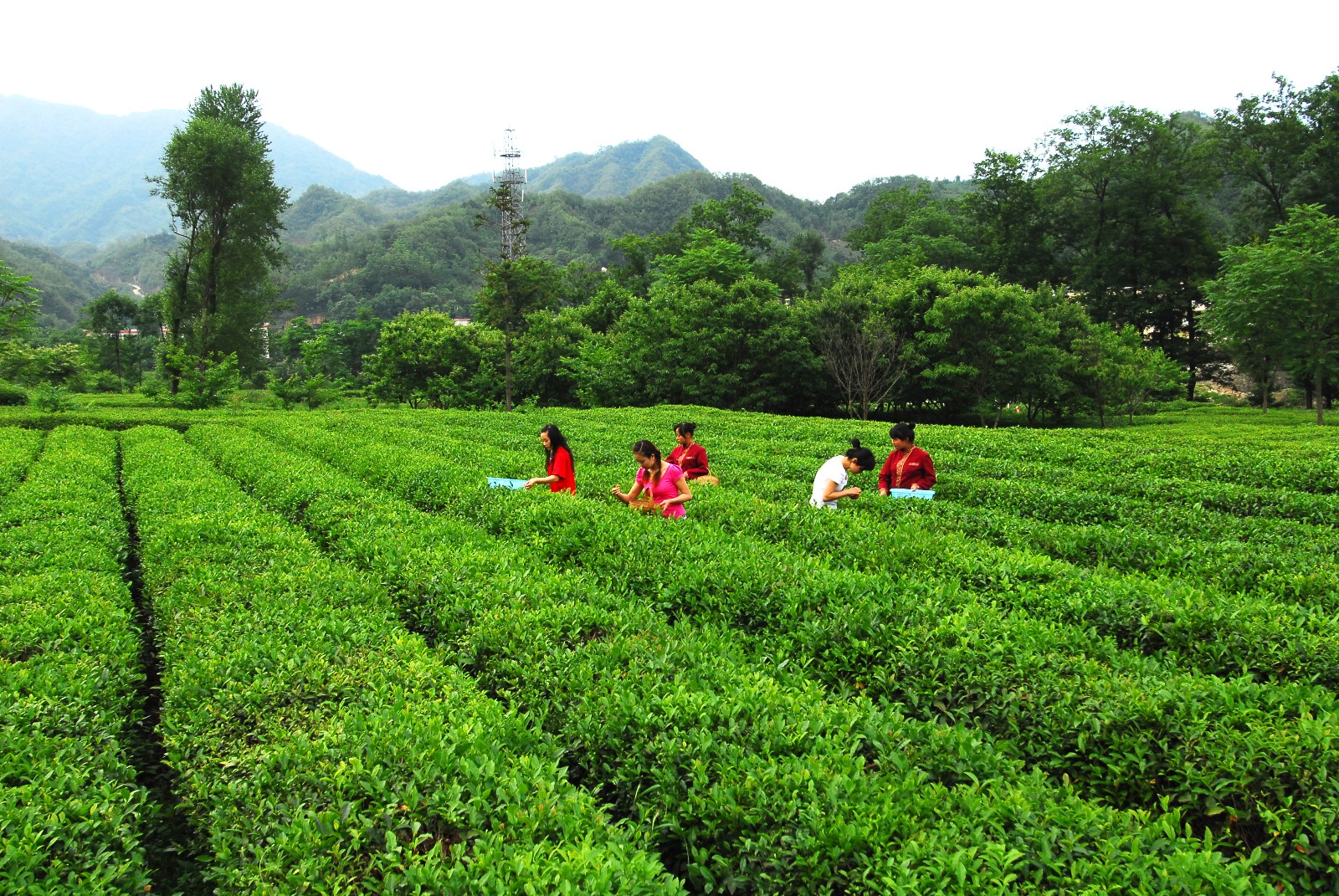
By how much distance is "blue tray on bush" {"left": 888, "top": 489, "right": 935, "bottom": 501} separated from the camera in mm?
9500

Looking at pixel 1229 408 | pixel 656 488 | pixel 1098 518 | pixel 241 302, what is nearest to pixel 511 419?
pixel 656 488

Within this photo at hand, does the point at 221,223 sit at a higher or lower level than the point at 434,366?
higher

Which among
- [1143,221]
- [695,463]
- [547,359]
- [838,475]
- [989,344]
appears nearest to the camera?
[838,475]

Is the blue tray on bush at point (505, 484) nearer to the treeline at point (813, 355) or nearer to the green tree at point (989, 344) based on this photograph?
the treeline at point (813, 355)

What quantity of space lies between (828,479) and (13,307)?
35.4m

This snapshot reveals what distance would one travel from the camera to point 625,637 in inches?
188

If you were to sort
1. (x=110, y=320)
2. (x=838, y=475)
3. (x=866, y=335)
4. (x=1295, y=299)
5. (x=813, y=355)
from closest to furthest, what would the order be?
(x=838, y=475), (x=1295, y=299), (x=866, y=335), (x=813, y=355), (x=110, y=320)

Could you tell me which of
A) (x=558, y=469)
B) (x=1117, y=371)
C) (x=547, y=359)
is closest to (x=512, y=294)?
(x=547, y=359)

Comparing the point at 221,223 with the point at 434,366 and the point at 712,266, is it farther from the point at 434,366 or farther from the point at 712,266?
the point at 712,266

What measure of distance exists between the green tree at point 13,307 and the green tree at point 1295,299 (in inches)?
1893

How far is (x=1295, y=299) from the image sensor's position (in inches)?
982

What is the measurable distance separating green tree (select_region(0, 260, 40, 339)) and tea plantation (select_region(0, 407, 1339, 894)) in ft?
87.9

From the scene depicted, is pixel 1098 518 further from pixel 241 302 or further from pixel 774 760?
pixel 241 302

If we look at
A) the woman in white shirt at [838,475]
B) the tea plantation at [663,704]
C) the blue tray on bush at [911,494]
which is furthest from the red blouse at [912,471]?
the woman in white shirt at [838,475]
